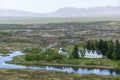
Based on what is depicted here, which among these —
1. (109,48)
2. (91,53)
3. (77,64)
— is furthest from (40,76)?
(91,53)

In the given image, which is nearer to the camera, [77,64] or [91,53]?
[77,64]

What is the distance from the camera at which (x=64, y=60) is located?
343 ft

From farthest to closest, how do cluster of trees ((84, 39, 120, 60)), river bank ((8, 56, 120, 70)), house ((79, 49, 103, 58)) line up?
house ((79, 49, 103, 58)) → cluster of trees ((84, 39, 120, 60)) → river bank ((8, 56, 120, 70))

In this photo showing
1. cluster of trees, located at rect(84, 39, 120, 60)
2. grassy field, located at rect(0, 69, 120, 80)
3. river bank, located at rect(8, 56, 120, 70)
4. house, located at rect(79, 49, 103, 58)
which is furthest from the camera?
house, located at rect(79, 49, 103, 58)

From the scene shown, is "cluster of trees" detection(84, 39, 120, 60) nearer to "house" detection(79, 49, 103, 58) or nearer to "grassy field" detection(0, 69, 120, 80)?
"house" detection(79, 49, 103, 58)

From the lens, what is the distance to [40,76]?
8050 cm

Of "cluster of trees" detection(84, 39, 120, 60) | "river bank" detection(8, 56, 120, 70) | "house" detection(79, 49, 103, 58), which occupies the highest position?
"cluster of trees" detection(84, 39, 120, 60)

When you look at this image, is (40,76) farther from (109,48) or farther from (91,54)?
(91,54)

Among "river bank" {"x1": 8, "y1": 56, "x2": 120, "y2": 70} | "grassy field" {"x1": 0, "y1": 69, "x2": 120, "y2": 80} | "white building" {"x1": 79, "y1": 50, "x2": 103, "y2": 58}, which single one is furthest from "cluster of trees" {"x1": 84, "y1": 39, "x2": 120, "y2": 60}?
"grassy field" {"x1": 0, "y1": 69, "x2": 120, "y2": 80}

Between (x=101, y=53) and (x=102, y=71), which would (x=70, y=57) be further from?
(x=102, y=71)

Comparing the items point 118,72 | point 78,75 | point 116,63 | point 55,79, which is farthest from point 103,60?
point 55,79

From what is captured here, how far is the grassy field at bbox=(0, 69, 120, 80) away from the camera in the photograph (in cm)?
7831

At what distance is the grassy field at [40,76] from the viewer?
257 feet

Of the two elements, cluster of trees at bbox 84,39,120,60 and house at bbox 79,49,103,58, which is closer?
cluster of trees at bbox 84,39,120,60
